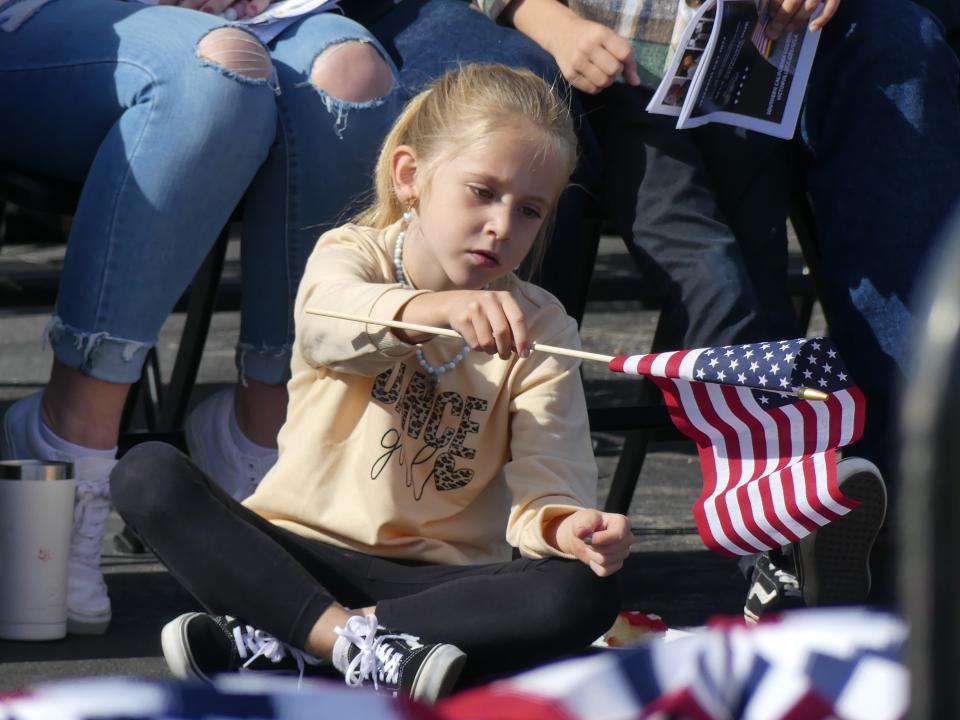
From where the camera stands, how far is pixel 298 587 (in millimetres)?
1938

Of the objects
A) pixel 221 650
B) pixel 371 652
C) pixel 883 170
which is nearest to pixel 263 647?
pixel 221 650

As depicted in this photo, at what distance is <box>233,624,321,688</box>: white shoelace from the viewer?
1954mm

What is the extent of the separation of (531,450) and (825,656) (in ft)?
3.57

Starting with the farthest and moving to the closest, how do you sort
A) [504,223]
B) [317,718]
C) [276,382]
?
[276,382] < [504,223] < [317,718]

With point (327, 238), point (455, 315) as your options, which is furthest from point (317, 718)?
point (327, 238)

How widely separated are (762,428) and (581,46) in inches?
31.9

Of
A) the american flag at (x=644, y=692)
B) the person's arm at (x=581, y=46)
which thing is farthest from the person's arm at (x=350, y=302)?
the american flag at (x=644, y=692)

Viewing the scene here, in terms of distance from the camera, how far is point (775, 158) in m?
2.51

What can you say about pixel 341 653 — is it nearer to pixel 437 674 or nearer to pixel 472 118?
pixel 437 674

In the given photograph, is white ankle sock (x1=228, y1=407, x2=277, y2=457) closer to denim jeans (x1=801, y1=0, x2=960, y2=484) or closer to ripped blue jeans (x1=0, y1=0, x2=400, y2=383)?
ripped blue jeans (x1=0, y1=0, x2=400, y2=383)

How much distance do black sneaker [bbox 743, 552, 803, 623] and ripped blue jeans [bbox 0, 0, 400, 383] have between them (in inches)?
31.9

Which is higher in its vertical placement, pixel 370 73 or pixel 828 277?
pixel 370 73

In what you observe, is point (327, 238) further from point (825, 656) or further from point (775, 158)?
point (825, 656)

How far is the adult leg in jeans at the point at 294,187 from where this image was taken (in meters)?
2.34
